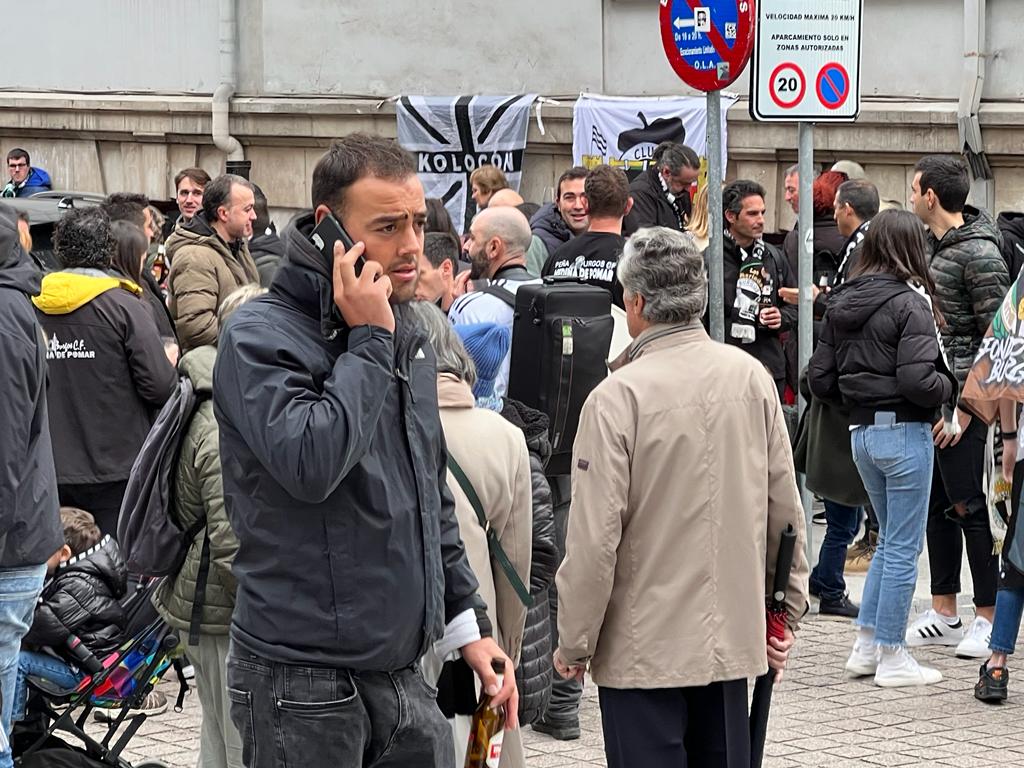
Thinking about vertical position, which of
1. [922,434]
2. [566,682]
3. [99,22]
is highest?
[99,22]

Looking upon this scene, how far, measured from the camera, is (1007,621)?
733 cm

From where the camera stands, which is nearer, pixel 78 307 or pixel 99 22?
pixel 78 307

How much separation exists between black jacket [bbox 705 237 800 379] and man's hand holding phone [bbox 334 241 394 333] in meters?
6.58

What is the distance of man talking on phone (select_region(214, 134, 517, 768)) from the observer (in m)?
3.57

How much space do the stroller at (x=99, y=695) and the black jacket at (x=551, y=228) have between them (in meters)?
5.42

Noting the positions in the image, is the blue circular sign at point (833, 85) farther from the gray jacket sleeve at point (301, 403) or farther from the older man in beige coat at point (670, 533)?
the gray jacket sleeve at point (301, 403)

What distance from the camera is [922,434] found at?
7691 millimetres

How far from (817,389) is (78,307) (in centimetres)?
319

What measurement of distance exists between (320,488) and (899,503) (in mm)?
4652

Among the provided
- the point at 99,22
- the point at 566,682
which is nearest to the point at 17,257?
the point at 566,682

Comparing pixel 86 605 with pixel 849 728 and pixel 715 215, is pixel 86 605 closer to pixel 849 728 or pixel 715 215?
pixel 849 728

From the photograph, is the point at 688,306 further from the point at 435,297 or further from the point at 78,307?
the point at 78,307

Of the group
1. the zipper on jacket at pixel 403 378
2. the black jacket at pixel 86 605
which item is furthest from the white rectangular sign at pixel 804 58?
the zipper on jacket at pixel 403 378

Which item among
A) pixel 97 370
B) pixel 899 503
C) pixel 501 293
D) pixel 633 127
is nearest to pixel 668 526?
pixel 501 293
